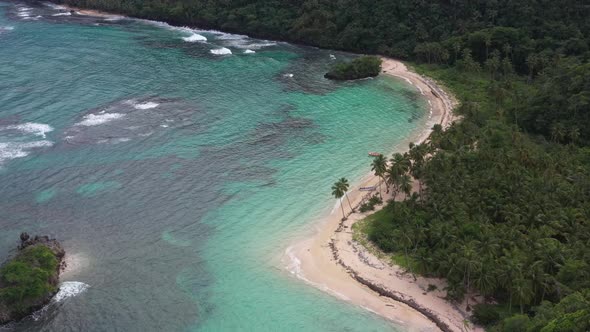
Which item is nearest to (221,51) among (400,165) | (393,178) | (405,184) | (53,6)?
(393,178)

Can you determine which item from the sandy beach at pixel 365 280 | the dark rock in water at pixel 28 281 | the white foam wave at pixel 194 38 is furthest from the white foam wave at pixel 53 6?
the sandy beach at pixel 365 280

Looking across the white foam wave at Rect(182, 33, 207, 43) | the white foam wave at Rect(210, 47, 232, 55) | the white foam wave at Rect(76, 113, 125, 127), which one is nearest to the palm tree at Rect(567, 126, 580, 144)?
the white foam wave at Rect(76, 113, 125, 127)

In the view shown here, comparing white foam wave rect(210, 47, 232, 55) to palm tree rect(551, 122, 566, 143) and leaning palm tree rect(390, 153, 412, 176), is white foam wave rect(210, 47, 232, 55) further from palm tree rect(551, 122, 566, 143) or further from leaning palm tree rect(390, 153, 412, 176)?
palm tree rect(551, 122, 566, 143)

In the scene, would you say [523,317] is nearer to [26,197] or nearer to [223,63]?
[26,197]

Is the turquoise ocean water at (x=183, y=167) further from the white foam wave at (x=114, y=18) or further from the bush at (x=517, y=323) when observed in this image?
the white foam wave at (x=114, y=18)

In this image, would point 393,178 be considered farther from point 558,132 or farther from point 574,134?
point 574,134
